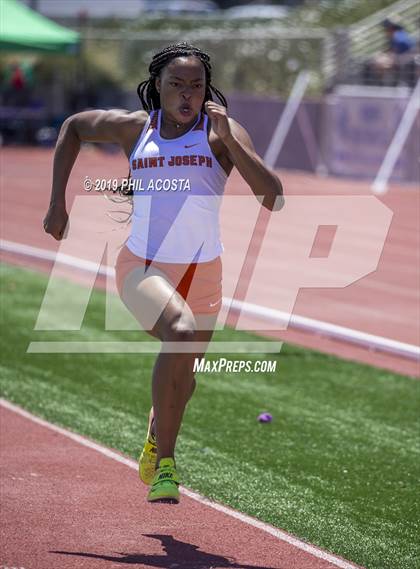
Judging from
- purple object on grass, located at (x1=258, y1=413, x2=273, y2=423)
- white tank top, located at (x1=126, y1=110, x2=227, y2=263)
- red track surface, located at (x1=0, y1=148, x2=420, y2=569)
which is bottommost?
red track surface, located at (x1=0, y1=148, x2=420, y2=569)

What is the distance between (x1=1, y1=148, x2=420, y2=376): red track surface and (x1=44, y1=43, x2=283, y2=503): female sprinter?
473cm

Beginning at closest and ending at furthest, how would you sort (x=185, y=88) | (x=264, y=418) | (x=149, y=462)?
(x=185, y=88), (x=149, y=462), (x=264, y=418)

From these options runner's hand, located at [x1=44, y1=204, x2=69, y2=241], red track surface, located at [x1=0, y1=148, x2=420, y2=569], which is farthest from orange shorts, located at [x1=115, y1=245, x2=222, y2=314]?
red track surface, located at [x1=0, y1=148, x2=420, y2=569]

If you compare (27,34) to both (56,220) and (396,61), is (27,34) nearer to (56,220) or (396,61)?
(396,61)

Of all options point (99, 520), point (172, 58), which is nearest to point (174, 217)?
point (172, 58)

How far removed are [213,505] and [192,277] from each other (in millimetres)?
1343

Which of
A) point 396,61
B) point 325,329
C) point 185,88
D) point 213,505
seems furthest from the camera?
point 396,61

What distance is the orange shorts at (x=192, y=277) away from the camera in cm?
534

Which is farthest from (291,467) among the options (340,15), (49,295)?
(340,15)

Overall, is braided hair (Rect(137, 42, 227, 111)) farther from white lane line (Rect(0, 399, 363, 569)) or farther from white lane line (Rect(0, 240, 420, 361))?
white lane line (Rect(0, 240, 420, 361))

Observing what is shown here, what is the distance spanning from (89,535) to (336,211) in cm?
1551

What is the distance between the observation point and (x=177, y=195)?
5230 mm

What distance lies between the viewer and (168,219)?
5.27 meters

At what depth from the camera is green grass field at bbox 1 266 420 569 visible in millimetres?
5906
